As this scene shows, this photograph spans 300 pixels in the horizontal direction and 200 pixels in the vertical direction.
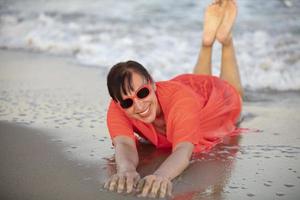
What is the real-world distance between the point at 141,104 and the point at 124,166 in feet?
1.16

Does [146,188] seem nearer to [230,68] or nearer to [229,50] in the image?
[230,68]

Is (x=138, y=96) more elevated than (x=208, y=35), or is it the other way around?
(x=208, y=35)

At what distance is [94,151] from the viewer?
3340 mm

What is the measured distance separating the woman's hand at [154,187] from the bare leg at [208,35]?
214cm

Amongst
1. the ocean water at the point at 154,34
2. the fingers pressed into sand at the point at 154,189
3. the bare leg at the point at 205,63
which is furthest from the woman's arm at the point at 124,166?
the ocean water at the point at 154,34

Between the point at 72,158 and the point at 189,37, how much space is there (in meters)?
5.20

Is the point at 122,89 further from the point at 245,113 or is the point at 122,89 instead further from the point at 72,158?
the point at 245,113

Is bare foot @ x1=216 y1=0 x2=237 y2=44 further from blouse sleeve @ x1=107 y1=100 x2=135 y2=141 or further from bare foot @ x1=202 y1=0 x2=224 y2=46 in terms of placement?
blouse sleeve @ x1=107 y1=100 x2=135 y2=141

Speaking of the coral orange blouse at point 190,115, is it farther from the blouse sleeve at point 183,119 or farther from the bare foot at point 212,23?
the bare foot at point 212,23

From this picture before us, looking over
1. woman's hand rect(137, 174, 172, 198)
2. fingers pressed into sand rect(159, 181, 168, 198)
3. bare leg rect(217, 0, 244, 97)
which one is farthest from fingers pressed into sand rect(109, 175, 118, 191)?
bare leg rect(217, 0, 244, 97)

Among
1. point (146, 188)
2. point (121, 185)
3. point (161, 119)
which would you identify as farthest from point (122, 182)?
point (161, 119)

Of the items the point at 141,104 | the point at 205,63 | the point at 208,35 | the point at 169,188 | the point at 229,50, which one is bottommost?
the point at 169,188

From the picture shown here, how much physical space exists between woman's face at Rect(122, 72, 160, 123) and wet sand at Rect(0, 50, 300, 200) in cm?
30

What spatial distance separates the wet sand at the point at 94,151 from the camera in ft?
8.74
